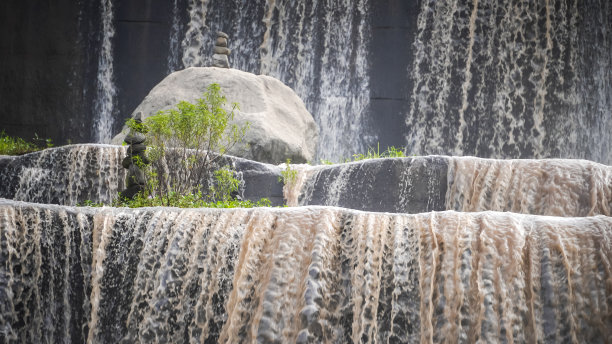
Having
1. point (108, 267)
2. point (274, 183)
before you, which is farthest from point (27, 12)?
point (108, 267)

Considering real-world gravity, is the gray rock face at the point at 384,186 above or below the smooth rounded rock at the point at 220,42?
below

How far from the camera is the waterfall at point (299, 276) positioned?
13.1 ft

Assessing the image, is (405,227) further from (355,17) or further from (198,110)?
(355,17)

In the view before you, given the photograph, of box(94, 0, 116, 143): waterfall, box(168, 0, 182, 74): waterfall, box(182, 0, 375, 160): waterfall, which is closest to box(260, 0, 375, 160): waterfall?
box(182, 0, 375, 160): waterfall

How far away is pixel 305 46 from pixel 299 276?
1039 cm

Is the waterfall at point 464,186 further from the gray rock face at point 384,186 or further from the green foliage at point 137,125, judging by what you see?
the green foliage at point 137,125

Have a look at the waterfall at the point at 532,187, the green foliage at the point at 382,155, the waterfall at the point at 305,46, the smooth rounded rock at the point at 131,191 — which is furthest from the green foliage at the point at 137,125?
the waterfall at the point at 305,46

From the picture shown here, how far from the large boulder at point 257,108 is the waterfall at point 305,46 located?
10.7ft

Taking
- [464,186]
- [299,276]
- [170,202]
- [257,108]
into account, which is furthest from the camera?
[257,108]

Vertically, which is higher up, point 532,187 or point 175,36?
point 175,36

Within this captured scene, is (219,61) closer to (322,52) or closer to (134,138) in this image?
(322,52)

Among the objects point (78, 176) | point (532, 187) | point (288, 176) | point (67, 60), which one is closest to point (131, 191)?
point (78, 176)

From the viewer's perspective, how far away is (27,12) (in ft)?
46.1

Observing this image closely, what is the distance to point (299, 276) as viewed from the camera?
14.1 feet
